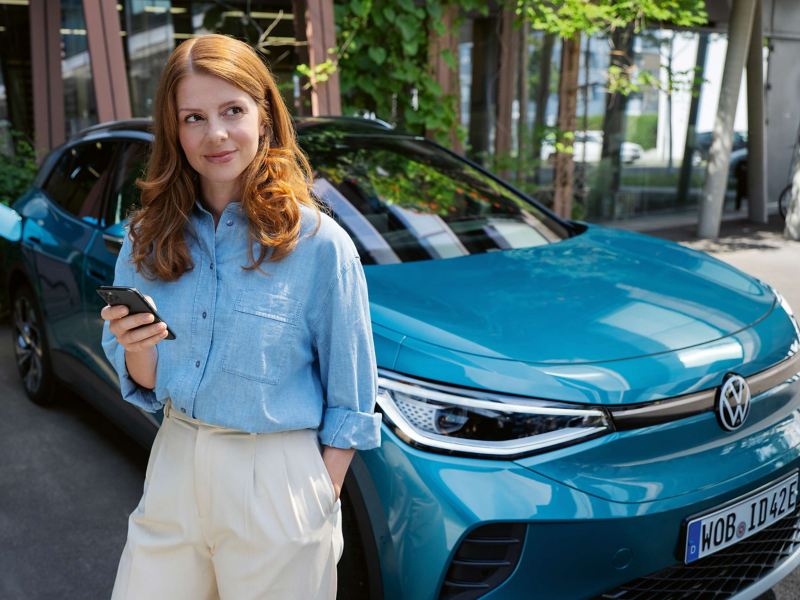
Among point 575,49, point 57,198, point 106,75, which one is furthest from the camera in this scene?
point 575,49

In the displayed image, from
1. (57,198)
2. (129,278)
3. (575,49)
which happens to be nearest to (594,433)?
(129,278)

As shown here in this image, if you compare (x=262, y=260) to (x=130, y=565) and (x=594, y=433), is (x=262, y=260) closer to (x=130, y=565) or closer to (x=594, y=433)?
(x=130, y=565)

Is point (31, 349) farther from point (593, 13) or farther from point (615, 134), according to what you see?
point (615, 134)

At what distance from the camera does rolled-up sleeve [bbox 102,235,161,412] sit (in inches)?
68.1

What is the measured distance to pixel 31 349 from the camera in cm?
466

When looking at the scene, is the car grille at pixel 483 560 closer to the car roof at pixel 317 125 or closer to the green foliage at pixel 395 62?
the car roof at pixel 317 125

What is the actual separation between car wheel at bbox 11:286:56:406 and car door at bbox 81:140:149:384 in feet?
2.67

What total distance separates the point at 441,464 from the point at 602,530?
0.41m

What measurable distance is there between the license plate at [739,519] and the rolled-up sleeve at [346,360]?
1.02 m

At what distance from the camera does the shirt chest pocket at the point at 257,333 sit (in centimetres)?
158

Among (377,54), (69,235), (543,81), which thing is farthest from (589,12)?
(69,235)

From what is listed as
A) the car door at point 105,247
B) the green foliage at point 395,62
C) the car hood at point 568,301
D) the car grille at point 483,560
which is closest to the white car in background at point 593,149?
the green foliage at point 395,62

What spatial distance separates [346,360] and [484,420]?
654mm

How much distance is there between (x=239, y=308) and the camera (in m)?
1.59
